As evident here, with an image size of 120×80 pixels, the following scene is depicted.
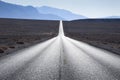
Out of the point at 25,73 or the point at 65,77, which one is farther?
the point at 25,73

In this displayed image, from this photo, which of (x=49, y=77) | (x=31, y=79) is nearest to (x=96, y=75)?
(x=49, y=77)

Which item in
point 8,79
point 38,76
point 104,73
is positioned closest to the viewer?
point 8,79

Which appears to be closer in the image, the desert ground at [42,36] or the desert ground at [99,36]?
the desert ground at [42,36]

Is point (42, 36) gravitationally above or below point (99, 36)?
above

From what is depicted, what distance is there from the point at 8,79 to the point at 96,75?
156 inches

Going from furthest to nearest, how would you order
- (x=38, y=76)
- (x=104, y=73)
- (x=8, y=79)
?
(x=104, y=73)
(x=38, y=76)
(x=8, y=79)

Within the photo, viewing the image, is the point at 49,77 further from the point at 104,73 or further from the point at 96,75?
the point at 104,73

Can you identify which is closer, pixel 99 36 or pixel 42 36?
pixel 42 36

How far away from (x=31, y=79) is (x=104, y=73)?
3.65 metres

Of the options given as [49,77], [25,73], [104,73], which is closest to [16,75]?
[25,73]

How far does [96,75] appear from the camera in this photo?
941 cm

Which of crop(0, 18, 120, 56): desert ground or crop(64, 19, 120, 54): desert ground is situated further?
crop(64, 19, 120, 54): desert ground

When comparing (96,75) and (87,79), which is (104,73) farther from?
(87,79)

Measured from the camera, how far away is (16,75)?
30.1ft
